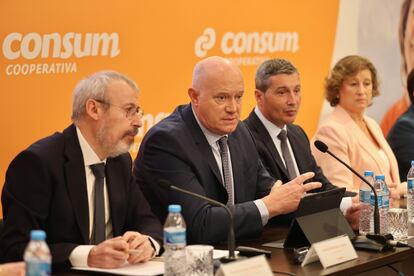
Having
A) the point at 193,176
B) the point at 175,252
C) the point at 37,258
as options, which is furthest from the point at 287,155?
the point at 37,258

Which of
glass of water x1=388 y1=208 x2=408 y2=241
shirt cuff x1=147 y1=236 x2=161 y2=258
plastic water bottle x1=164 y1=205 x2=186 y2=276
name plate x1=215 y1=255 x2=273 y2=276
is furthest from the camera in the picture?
glass of water x1=388 y1=208 x2=408 y2=241

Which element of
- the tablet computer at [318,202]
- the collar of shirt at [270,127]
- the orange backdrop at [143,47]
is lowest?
the tablet computer at [318,202]

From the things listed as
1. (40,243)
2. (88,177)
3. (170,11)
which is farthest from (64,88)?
(40,243)

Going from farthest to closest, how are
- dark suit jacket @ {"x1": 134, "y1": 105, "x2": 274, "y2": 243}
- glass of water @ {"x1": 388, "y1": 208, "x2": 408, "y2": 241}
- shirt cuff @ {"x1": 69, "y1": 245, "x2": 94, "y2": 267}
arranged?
glass of water @ {"x1": 388, "y1": 208, "x2": 408, "y2": 241} → dark suit jacket @ {"x1": 134, "y1": 105, "x2": 274, "y2": 243} → shirt cuff @ {"x1": 69, "y1": 245, "x2": 94, "y2": 267}

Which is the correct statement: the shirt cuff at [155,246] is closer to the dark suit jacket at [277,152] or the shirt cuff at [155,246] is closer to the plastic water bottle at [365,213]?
the plastic water bottle at [365,213]

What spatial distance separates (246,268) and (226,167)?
4.17ft

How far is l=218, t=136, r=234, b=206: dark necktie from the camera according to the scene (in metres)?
4.02

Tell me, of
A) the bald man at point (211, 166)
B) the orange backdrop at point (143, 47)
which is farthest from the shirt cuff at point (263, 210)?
the orange backdrop at point (143, 47)

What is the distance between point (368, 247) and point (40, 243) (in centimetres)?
167

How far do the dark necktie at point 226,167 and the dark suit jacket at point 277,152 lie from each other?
484 millimetres

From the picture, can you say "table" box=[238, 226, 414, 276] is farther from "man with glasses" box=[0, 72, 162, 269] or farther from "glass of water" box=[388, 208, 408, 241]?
"man with glasses" box=[0, 72, 162, 269]

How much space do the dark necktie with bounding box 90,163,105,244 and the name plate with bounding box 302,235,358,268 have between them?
2.76 feet

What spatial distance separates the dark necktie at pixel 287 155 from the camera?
181 inches

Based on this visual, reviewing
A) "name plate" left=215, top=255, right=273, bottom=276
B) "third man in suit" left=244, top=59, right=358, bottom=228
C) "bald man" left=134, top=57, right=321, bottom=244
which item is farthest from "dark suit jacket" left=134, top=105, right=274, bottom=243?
"name plate" left=215, top=255, right=273, bottom=276
